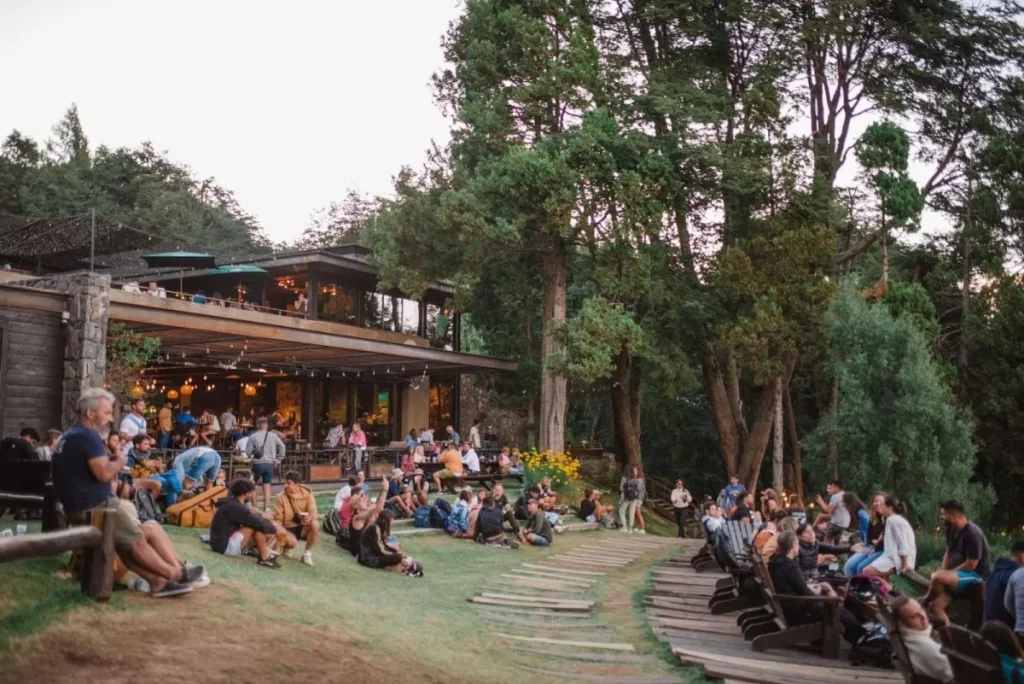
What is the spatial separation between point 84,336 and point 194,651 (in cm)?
1202

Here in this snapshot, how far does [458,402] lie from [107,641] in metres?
27.5

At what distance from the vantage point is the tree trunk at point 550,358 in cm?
2536

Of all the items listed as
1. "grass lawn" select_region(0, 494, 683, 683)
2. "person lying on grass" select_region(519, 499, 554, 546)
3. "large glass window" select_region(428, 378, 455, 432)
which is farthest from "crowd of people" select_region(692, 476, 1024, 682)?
"large glass window" select_region(428, 378, 455, 432)

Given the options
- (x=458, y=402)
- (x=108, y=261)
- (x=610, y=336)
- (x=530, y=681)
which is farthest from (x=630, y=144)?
(x=530, y=681)

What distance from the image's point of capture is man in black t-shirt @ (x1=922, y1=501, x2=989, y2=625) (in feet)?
26.8

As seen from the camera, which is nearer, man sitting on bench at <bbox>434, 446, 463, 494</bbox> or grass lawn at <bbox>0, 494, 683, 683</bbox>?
grass lawn at <bbox>0, 494, 683, 683</bbox>

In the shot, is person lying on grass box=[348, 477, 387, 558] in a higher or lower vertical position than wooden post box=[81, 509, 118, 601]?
lower

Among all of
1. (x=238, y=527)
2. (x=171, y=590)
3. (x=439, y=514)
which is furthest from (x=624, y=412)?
(x=171, y=590)

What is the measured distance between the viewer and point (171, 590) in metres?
7.34

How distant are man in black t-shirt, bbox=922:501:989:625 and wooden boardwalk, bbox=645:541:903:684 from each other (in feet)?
3.12

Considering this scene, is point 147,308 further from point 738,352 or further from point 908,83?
point 908,83

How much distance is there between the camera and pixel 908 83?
28.1 m

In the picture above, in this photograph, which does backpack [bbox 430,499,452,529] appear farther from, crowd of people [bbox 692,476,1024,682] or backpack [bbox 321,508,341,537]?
crowd of people [bbox 692,476,1024,682]

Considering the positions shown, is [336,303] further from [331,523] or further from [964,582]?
[964,582]
